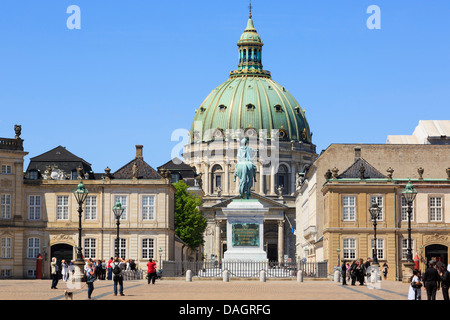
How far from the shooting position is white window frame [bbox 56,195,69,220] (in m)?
87.6

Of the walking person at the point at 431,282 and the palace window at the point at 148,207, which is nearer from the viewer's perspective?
the walking person at the point at 431,282

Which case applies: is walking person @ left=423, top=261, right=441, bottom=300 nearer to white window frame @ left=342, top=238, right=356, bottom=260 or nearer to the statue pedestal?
the statue pedestal

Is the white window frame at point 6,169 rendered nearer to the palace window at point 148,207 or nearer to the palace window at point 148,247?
the palace window at point 148,207

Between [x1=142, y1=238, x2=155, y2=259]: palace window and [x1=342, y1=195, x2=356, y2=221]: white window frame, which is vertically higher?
[x1=342, y1=195, x2=356, y2=221]: white window frame

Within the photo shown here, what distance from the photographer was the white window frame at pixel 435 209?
8512 cm

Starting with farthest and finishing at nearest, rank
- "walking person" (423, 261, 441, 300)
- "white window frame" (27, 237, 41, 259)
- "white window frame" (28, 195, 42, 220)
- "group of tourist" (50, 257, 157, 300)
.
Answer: "white window frame" (28, 195, 42, 220)
"white window frame" (27, 237, 41, 259)
"group of tourist" (50, 257, 157, 300)
"walking person" (423, 261, 441, 300)

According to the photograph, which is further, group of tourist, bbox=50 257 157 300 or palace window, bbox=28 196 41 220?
palace window, bbox=28 196 41 220

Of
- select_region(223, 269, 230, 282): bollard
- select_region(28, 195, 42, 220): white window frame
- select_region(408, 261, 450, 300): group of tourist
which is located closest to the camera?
select_region(408, 261, 450, 300): group of tourist

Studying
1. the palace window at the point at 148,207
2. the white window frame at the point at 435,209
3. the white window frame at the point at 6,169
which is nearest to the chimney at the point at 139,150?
the palace window at the point at 148,207

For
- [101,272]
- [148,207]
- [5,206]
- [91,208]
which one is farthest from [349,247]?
[101,272]

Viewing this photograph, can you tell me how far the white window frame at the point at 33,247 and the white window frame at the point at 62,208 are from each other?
2544 millimetres

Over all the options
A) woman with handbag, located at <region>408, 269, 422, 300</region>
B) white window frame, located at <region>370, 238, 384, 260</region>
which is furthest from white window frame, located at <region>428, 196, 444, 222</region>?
woman with handbag, located at <region>408, 269, 422, 300</region>
